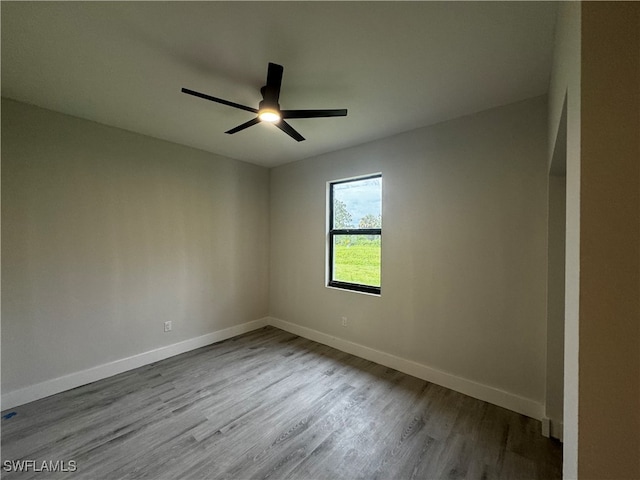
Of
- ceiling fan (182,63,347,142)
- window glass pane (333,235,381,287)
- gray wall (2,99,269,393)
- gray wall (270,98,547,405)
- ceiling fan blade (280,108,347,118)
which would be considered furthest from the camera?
window glass pane (333,235,381,287)

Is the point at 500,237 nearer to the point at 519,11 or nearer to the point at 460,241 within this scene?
the point at 460,241

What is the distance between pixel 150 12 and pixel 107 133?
1.87 m

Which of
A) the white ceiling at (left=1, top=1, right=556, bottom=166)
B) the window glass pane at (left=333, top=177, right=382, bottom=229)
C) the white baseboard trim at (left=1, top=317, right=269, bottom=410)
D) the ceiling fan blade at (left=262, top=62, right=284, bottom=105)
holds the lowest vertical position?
the white baseboard trim at (left=1, top=317, right=269, bottom=410)

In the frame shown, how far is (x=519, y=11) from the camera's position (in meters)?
1.29

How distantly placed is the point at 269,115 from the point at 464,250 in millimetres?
2079

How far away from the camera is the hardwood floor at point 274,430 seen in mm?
1568

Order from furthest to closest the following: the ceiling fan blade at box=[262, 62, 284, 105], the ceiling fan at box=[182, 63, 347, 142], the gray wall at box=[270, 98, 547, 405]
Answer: the gray wall at box=[270, 98, 547, 405] < the ceiling fan at box=[182, 63, 347, 142] < the ceiling fan blade at box=[262, 62, 284, 105]

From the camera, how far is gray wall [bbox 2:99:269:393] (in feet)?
7.13

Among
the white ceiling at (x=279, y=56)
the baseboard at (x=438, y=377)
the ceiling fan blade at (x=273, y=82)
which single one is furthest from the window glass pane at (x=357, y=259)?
the ceiling fan blade at (x=273, y=82)

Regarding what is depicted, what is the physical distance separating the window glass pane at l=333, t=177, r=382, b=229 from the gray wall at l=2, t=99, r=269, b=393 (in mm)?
1516

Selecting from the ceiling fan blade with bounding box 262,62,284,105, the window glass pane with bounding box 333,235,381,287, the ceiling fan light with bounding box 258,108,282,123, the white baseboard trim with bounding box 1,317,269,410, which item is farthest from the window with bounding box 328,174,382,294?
the white baseboard trim with bounding box 1,317,269,410

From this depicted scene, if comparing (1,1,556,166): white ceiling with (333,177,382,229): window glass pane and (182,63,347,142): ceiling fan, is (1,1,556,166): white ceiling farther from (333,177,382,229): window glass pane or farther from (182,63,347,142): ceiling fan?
(333,177,382,229): window glass pane

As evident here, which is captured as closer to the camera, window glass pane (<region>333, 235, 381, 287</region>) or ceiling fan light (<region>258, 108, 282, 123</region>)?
ceiling fan light (<region>258, 108, 282, 123</region>)

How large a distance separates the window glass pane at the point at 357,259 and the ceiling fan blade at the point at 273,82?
6.34ft
